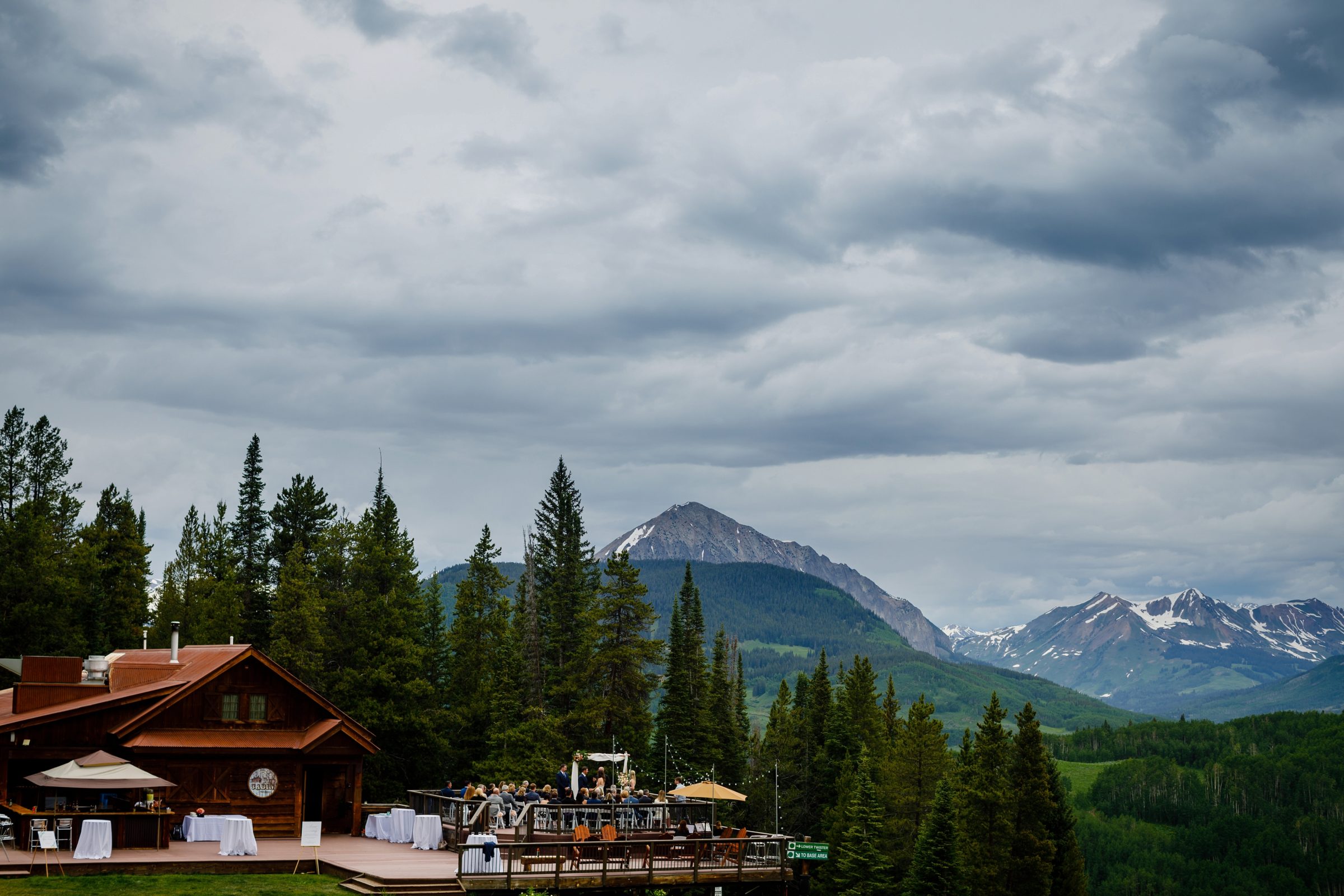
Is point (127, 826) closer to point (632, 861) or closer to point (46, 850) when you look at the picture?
point (46, 850)

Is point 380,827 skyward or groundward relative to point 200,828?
groundward

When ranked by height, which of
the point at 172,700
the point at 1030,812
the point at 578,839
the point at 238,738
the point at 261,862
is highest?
the point at 172,700

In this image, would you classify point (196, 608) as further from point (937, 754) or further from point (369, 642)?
point (937, 754)

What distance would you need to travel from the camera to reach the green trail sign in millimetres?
32156

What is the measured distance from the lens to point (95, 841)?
28.1 m

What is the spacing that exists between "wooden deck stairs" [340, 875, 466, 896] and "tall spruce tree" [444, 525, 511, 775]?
1231 inches

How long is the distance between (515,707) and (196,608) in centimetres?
1837

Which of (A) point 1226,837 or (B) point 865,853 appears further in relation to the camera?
(A) point 1226,837

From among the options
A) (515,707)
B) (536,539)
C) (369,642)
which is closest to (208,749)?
(369,642)

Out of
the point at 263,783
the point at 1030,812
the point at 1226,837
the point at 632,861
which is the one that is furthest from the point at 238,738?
the point at 1226,837

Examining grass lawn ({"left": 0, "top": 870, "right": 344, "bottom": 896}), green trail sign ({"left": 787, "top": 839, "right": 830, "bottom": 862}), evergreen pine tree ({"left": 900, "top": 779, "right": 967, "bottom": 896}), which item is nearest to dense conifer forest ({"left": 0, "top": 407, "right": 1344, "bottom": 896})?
evergreen pine tree ({"left": 900, "top": 779, "right": 967, "bottom": 896})

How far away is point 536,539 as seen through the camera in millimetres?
80562

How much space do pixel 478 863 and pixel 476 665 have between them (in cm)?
3797

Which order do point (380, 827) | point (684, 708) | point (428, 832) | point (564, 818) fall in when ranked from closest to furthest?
point (564, 818) < point (428, 832) < point (380, 827) < point (684, 708)
